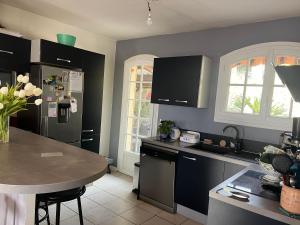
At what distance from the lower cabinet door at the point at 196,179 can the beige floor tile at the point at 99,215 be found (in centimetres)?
87

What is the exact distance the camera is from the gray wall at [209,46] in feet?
9.19

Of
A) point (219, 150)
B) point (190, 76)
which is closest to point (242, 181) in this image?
point (219, 150)

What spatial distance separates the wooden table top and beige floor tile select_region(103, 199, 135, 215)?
1.42 metres

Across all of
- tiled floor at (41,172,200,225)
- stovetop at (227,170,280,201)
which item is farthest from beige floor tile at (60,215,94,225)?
stovetop at (227,170,280,201)

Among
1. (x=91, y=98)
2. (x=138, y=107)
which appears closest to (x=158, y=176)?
(x=138, y=107)

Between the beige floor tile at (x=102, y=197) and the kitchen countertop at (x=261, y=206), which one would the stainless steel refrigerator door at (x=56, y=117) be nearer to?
the beige floor tile at (x=102, y=197)

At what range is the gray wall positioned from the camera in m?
2.80

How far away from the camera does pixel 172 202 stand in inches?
119

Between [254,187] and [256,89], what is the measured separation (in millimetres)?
1815

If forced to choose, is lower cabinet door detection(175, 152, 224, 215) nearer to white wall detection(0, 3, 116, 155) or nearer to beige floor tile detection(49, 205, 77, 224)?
beige floor tile detection(49, 205, 77, 224)

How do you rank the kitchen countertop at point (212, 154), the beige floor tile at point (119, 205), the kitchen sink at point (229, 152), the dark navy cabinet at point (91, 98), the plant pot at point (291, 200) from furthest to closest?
the dark navy cabinet at point (91, 98) < the beige floor tile at point (119, 205) < the kitchen sink at point (229, 152) < the kitchen countertop at point (212, 154) < the plant pot at point (291, 200)

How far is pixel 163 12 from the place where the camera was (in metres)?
2.79

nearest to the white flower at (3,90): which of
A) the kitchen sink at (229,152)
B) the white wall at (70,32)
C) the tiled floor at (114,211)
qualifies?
the tiled floor at (114,211)

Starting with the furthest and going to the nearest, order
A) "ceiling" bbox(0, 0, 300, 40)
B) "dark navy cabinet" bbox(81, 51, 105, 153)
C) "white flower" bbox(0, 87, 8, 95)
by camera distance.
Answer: "dark navy cabinet" bbox(81, 51, 105, 153), "ceiling" bbox(0, 0, 300, 40), "white flower" bbox(0, 87, 8, 95)
